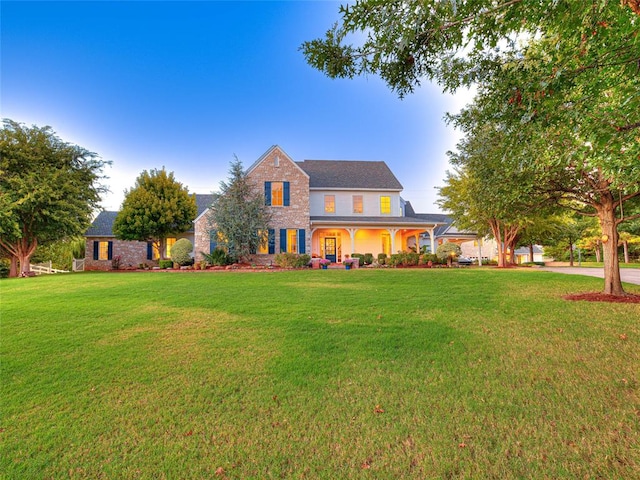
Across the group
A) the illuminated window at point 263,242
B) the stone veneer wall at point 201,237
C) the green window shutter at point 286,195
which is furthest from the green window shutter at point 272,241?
the stone veneer wall at point 201,237

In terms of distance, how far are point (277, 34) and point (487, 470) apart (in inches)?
519

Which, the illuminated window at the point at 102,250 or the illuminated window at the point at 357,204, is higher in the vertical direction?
the illuminated window at the point at 357,204

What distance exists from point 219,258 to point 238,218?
2615mm

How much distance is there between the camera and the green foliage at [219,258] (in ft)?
58.5

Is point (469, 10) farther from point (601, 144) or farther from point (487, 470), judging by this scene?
point (487, 470)

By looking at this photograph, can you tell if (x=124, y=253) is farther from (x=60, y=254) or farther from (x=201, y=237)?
(x=201, y=237)

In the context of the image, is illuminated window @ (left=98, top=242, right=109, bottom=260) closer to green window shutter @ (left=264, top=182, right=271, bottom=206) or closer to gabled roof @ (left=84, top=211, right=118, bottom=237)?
gabled roof @ (left=84, top=211, right=118, bottom=237)

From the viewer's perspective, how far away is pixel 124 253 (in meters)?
23.2

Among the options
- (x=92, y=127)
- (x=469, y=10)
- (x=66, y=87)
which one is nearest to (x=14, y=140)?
(x=92, y=127)

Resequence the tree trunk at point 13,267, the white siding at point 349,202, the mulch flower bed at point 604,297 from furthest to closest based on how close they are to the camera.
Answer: the white siding at point 349,202
the tree trunk at point 13,267
the mulch flower bed at point 604,297

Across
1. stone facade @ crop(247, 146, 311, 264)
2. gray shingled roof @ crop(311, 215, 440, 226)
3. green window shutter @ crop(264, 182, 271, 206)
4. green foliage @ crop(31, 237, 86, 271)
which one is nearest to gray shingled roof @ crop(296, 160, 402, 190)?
stone facade @ crop(247, 146, 311, 264)

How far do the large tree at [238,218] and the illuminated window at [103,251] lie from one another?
10527 mm

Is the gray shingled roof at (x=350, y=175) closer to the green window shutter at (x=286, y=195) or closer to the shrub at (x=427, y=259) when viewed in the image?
the green window shutter at (x=286, y=195)

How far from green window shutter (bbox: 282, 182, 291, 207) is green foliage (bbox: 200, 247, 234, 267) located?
16.2 feet
